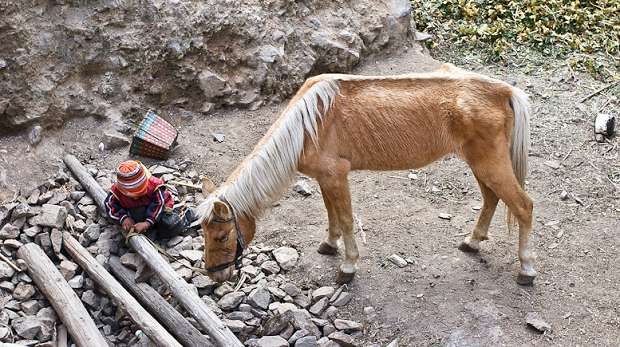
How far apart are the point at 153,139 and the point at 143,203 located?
1474 mm

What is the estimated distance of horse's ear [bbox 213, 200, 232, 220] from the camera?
16.6ft

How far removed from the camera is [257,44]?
321 inches

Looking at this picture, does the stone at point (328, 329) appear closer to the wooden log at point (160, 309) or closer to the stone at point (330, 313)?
the stone at point (330, 313)

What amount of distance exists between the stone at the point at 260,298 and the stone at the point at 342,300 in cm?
55

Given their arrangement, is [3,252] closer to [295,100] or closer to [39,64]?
[39,64]

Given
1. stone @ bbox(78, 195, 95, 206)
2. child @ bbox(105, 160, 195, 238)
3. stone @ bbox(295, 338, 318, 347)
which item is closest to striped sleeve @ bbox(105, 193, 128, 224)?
child @ bbox(105, 160, 195, 238)

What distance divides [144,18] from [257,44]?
1.35 m

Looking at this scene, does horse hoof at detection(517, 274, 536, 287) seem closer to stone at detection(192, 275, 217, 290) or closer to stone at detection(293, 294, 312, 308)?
stone at detection(293, 294, 312, 308)

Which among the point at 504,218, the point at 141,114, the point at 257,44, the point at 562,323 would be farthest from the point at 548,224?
the point at 141,114

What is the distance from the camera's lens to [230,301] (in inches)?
219

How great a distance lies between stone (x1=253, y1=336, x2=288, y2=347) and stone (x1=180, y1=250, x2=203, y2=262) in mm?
1042

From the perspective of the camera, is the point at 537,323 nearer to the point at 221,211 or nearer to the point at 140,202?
the point at 221,211

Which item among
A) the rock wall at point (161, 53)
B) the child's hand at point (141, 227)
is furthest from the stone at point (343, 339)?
the rock wall at point (161, 53)

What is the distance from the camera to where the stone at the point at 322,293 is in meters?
5.77
